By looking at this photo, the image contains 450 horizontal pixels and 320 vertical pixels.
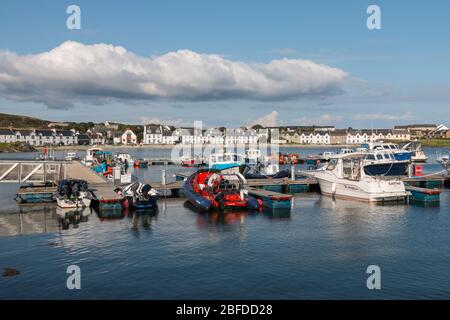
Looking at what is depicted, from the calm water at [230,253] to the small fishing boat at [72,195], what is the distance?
3.80ft

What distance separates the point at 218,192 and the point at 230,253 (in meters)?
13.5

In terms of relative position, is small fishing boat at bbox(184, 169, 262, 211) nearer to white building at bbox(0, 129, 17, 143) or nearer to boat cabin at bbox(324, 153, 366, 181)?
boat cabin at bbox(324, 153, 366, 181)

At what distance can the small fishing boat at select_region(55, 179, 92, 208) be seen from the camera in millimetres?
37062

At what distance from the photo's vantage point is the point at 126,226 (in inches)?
1242

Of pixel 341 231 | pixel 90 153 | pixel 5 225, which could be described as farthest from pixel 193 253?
pixel 90 153

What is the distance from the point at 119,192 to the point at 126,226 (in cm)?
884

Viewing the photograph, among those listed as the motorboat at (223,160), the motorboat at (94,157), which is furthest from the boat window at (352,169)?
the motorboat at (94,157)

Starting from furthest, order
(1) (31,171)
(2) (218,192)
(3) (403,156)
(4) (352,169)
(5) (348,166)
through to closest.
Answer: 1. (3) (403,156)
2. (5) (348,166)
3. (4) (352,169)
4. (1) (31,171)
5. (2) (218,192)

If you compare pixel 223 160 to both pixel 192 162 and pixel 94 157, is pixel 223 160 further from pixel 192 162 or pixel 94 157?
pixel 94 157

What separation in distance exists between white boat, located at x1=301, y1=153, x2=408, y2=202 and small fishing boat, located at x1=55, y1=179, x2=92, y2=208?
78.4 ft

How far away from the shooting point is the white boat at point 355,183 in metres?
40.2

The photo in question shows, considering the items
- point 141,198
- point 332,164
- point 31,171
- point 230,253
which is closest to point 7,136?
point 31,171

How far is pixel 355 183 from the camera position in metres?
42.1

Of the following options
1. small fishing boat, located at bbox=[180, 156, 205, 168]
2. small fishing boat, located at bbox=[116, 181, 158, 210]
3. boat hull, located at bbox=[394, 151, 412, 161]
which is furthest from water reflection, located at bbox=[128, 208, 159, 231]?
small fishing boat, located at bbox=[180, 156, 205, 168]
